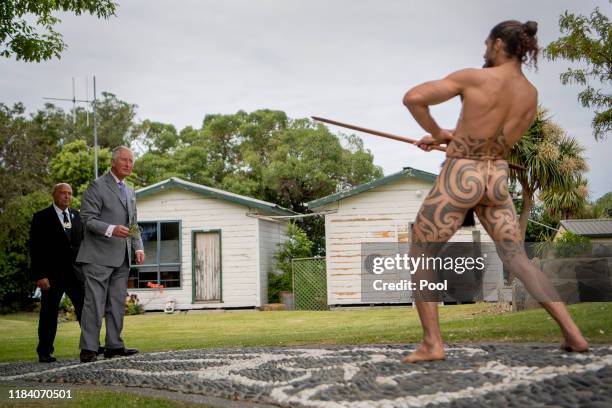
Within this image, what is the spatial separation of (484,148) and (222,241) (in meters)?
18.4

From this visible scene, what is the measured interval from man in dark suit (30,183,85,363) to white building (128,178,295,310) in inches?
556

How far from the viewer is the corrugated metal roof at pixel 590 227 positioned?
30359 millimetres

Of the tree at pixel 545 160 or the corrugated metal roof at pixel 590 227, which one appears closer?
the tree at pixel 545 160

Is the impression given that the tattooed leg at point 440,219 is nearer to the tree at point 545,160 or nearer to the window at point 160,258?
the tree at point 545,160

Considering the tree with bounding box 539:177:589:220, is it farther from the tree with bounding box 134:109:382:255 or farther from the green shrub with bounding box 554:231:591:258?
the green shrub with bounding box 554:231:591:258

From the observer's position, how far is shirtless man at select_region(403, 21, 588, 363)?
15.1 feet

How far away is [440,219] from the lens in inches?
185

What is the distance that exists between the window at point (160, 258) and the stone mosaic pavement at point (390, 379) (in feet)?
55.1

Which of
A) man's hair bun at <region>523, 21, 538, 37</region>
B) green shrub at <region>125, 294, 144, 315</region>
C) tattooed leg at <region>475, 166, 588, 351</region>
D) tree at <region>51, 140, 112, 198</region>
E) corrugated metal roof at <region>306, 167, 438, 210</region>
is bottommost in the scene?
green shrub at <region>125, 294, 144, 315</region>

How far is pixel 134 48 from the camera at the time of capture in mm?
29344

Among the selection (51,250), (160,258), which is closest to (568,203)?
(160,258)

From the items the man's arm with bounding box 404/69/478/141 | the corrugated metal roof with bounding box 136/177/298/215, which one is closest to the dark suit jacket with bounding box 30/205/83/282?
the man's arm with bounding box 404/69/478/141

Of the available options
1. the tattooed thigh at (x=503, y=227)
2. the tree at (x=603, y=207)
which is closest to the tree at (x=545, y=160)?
the tattooed thigh at (x=503, y=227)

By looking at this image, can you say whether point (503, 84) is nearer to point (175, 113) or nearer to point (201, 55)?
point (201, 55)
